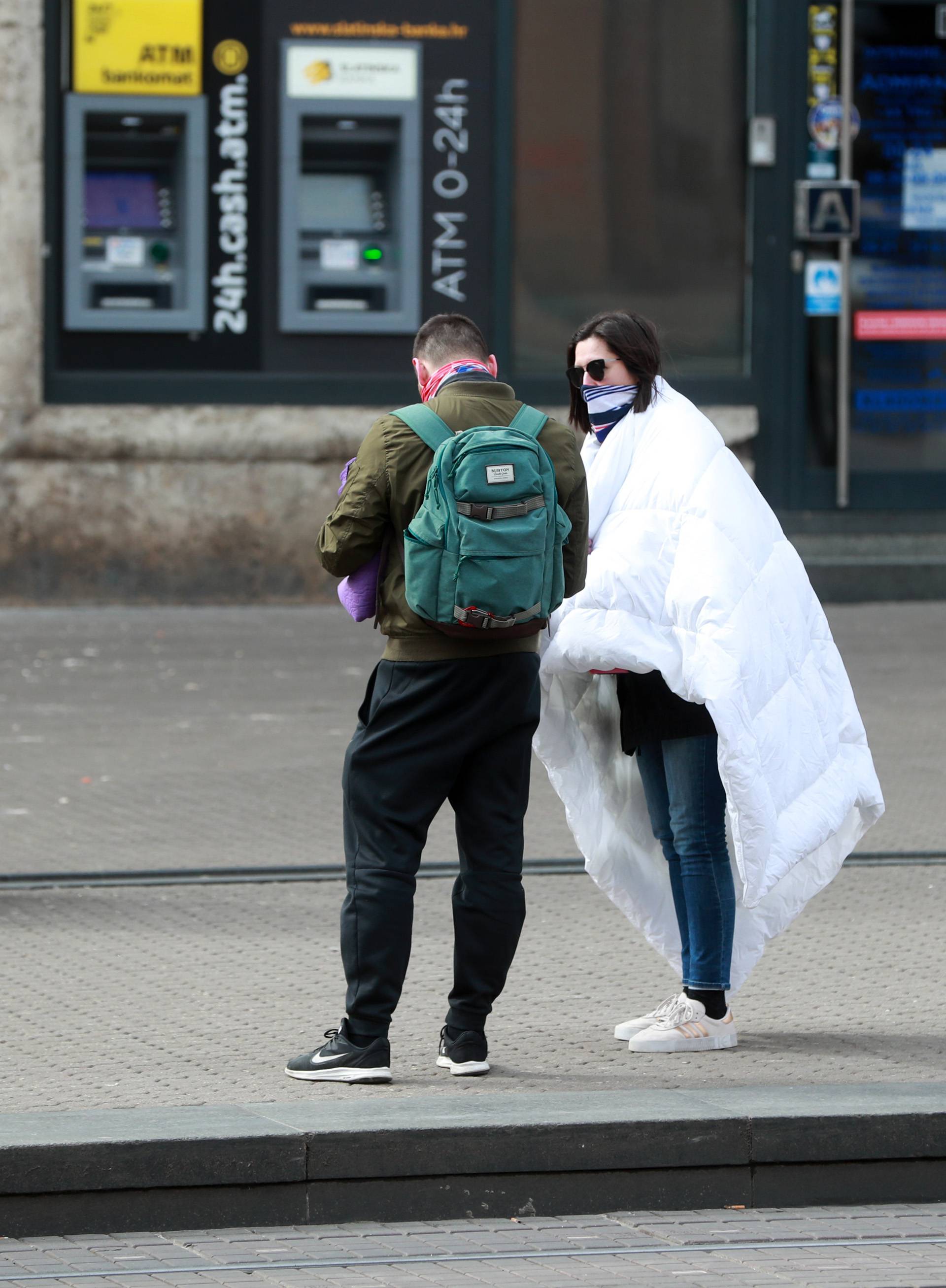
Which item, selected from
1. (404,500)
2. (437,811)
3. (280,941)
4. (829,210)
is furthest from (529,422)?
(829,210)

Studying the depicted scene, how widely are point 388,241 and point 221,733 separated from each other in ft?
17.2

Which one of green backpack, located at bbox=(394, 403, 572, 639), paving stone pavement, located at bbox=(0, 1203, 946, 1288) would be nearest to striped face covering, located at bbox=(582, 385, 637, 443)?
green backpack, located at bbox=(394, 403, 572, 639)

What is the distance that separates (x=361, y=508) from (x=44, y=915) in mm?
2337

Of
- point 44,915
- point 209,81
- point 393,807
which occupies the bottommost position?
point 44,915

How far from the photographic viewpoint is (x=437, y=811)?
4801 mm

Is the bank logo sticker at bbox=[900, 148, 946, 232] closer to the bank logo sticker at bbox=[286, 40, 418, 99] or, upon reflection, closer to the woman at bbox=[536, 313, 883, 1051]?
the bank logo sticker at bbox=[286, 40, 418, 99]

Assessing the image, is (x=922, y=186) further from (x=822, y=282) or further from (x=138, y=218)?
(x=138, y=218)

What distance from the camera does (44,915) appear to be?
21.2 feet

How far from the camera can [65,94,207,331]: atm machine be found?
13398 millimetres

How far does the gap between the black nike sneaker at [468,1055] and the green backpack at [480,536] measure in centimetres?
91

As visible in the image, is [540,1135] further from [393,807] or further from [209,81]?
[209,81]

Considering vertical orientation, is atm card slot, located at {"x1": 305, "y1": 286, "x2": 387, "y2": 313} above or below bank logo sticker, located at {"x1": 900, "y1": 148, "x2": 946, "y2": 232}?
below

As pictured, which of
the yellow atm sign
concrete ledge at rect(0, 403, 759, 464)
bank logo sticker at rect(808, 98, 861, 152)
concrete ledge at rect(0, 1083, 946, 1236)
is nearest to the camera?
concrete ledge at rect(0, 1083, 946, 1236)

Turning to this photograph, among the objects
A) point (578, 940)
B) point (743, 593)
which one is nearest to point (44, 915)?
point (578, 940)
